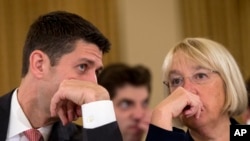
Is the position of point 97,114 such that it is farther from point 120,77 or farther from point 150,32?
point 150,32

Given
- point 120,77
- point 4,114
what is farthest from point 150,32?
point 4,114

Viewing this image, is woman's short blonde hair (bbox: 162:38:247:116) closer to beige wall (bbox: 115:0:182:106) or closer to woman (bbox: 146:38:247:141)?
woman (bbox: 146:38:247:141)

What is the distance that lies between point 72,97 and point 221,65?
0.69 metres

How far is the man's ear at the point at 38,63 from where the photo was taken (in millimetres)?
2094

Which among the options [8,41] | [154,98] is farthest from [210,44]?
[154,98]

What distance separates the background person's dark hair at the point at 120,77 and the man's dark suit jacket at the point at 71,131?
1.02m

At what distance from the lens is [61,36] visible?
7.02ft

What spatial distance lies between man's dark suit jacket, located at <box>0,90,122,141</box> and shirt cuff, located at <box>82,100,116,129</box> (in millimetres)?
18

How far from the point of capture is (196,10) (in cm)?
440

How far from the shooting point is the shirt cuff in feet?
6.22

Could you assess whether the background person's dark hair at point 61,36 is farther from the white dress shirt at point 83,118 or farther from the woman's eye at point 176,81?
the woman's eye at point 176,81

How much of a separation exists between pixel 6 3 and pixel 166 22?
132 centimetres

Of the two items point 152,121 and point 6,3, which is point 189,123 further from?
point 6,3

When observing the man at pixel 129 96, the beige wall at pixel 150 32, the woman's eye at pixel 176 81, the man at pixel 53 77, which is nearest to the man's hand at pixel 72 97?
the man at pixel 53 77
